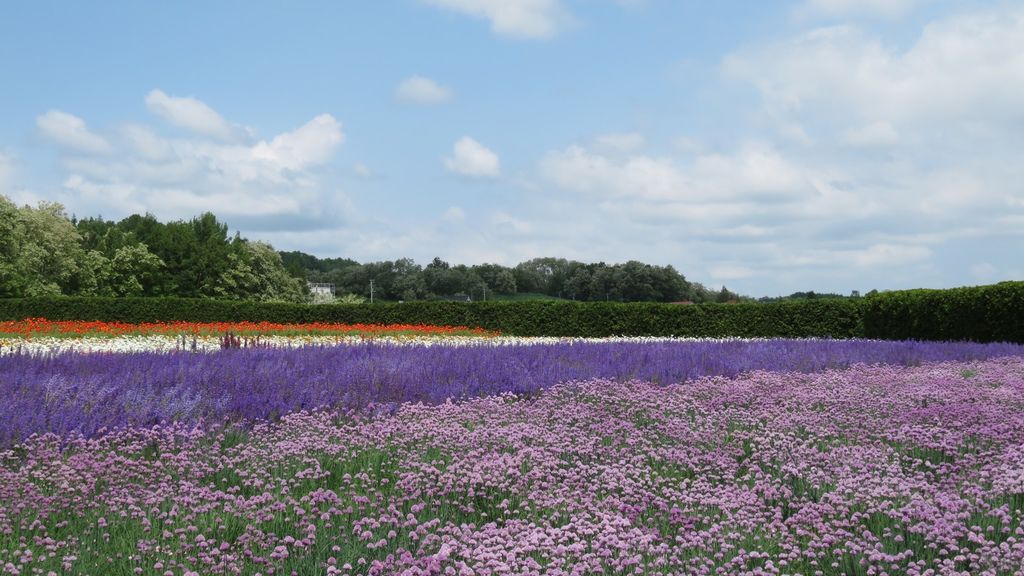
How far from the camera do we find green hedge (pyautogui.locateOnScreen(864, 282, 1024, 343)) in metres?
17.1

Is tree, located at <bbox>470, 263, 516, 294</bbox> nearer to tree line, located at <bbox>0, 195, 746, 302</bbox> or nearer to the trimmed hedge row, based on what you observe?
tree line, located at <bbox>0, 195, 746, 302</bbox>

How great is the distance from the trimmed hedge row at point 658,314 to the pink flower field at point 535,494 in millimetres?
12462

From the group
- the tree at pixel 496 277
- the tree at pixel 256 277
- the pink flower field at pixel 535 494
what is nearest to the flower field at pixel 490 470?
the pink flower field at pixel 535 494

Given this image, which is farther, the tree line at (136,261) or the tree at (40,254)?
the tree line at (136,261)

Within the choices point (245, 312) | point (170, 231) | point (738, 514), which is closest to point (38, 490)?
point (738, 514)

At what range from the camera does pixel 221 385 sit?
762 centimetres

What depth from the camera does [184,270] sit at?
2227 inches

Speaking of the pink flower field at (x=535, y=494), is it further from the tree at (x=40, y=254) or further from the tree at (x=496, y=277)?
the tree at (x=496, y=277)

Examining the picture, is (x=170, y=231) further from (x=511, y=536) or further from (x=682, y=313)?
(x=511, y=536)

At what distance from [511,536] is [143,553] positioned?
1.68m

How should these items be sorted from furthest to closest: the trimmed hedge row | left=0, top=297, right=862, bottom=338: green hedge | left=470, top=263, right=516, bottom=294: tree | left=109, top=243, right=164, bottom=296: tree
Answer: left=470, top=263, right=516, bottom=294: tree
left=109, top=243, right=164, bottom=296: tree
left=0, top=297, right=862, bottom=338: green hedge
the trimmed hedge row

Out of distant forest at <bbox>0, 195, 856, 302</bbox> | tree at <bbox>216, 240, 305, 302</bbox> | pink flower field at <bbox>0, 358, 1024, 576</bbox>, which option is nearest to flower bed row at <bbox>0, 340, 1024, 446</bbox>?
pink flower field at <bbox>0, 358, 1024, 576</bbox>

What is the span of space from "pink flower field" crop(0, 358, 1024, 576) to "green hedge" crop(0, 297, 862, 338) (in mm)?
18381

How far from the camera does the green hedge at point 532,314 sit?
2508cm
